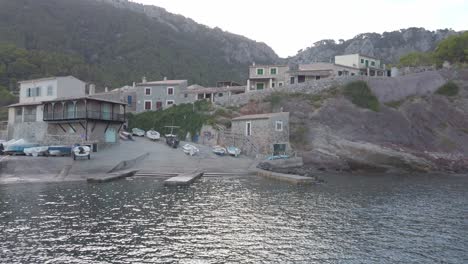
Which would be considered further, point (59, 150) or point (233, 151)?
point (233, 151)

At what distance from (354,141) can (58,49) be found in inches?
4507

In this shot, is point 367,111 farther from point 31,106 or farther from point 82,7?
point 82,7

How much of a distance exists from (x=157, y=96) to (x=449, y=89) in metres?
54.6

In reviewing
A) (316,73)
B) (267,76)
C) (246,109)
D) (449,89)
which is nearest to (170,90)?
(246,109)

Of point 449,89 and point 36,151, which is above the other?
point 449,89

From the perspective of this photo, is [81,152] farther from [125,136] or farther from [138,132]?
[138,132]

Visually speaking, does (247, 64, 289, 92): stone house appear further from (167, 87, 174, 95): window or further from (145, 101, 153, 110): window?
(145, 101, 153, 110): window

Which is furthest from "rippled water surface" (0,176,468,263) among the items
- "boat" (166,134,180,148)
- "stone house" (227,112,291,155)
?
"stone house" (227,112,291,155)

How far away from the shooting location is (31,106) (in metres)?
56.0

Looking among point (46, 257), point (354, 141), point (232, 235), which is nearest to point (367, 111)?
point (354, 141)

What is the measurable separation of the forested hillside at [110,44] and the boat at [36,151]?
2480 inches

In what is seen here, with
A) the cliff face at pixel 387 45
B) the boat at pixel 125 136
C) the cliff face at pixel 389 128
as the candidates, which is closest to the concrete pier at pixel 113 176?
the boat at pixel 125 136

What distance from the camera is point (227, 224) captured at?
2258 centimetres

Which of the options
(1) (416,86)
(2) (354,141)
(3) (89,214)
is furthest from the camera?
(1) (416,86)
